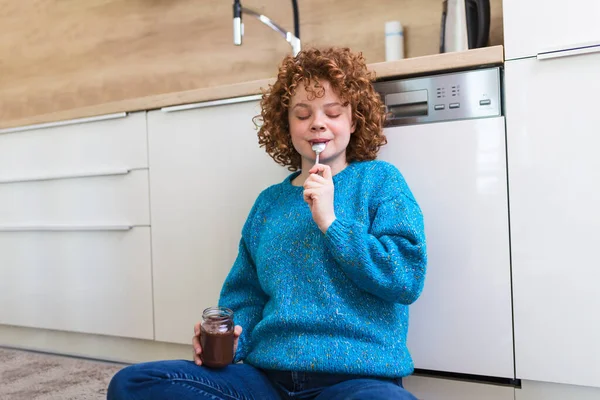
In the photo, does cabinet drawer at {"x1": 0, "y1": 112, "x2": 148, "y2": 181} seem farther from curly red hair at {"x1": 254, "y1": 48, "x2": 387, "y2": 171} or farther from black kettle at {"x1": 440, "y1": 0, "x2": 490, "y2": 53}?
black kettle at {"x1": 440, "y1": 0, "x2": 490, "y2": 53}

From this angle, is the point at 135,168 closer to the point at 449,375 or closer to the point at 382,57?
the point at 382,57

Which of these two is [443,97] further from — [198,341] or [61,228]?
[61,228]

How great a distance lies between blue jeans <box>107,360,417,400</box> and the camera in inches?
35.6

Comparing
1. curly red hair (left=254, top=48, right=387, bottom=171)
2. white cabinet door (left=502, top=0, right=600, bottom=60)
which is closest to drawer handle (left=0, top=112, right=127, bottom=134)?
curly red hair (left=254, top=48, right=387, bottom=171)

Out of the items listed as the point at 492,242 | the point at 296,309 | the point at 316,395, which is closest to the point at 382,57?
the point at 492,242

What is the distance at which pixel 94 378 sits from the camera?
1.58 meters

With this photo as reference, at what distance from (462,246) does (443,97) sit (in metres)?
0.34

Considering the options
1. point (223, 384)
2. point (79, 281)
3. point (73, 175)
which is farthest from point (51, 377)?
point (223, 384)

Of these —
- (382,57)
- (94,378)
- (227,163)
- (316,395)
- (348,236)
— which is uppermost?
(382,57)

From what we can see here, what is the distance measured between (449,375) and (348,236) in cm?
54

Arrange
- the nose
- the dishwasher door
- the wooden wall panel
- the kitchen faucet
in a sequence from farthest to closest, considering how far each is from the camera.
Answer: the wooden wall panel, the kitchen faucet, the dishwasher door, the nose

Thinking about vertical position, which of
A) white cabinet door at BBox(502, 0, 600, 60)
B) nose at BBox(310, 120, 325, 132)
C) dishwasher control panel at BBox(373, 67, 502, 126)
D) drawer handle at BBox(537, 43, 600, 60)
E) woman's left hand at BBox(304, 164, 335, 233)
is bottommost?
woman's left hand at BBox(304, 164, 335, 233)

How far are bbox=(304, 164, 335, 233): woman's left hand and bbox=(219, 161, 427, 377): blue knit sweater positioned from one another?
18mm

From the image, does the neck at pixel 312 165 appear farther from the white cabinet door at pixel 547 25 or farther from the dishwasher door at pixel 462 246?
the white cabinet door at pixel 547 25
